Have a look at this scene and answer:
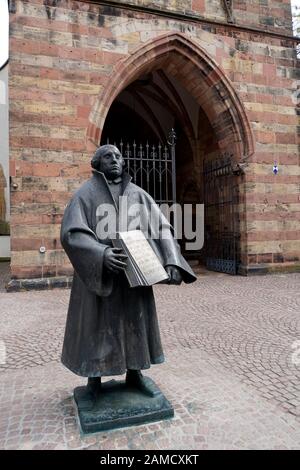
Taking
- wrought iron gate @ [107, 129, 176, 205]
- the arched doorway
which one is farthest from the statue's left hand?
the arched doorway

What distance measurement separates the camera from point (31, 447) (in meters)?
1.92

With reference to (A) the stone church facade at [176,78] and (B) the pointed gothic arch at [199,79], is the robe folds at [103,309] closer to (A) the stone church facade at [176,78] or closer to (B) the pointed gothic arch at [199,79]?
(A) the stone church facade at [176,78]

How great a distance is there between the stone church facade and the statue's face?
5462 mm

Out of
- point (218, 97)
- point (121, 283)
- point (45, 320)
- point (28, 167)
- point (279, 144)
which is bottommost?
point (45, 320)

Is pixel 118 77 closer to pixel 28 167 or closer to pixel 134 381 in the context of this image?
pixel 28 167

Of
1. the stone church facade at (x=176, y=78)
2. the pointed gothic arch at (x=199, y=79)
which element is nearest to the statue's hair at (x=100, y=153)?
the stone church facade at (x=176, y=78)

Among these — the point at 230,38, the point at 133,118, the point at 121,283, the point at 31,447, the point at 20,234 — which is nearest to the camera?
the point at 31,447

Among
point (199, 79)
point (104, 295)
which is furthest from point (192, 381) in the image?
point (199, 79)

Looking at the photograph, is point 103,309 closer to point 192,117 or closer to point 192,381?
point 192,381

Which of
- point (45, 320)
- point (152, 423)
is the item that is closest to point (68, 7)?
point (45, 320)

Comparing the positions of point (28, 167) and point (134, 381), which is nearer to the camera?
point (134, 381)

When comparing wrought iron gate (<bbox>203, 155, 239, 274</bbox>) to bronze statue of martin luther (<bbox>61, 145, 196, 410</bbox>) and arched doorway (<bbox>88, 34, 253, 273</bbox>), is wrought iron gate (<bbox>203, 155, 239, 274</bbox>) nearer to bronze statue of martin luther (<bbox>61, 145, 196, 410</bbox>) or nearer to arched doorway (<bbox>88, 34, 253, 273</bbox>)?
arched doorway (<bbox>88, 34, 253, 273</bbox>)

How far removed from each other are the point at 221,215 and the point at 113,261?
9.19 m

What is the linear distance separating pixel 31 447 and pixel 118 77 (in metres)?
7.64
